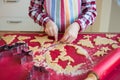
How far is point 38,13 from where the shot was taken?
97 centimetres

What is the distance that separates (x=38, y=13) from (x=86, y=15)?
0.20 metres

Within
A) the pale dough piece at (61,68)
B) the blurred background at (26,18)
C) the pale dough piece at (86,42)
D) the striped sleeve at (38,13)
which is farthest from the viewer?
the blurred background at (26,18)

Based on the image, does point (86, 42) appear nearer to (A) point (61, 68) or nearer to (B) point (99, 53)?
(B) point (99, 53)

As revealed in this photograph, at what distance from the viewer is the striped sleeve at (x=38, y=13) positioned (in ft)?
3.10

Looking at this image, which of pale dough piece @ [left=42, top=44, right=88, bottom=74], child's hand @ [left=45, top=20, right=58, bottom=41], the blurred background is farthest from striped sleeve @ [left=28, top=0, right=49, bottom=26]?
the blurred background

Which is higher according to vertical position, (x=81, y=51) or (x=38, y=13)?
(x=38, y=13)

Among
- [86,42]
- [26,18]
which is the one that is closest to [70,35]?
[86,42]

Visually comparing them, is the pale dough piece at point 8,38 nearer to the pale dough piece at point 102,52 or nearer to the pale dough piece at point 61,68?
the pale dough piece at point 61,68

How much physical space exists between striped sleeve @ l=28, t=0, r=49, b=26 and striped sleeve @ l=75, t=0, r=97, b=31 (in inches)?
5.4

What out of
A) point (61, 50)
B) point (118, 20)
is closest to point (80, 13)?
point (61, 50)

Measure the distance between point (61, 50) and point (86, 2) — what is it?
0.29m

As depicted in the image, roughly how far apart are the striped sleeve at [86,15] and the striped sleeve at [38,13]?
137 millimetres

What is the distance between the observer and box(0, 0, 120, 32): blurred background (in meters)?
→ 1.88

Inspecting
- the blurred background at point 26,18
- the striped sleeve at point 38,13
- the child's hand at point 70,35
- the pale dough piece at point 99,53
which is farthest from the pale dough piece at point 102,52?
the blurred background at point 26,18
